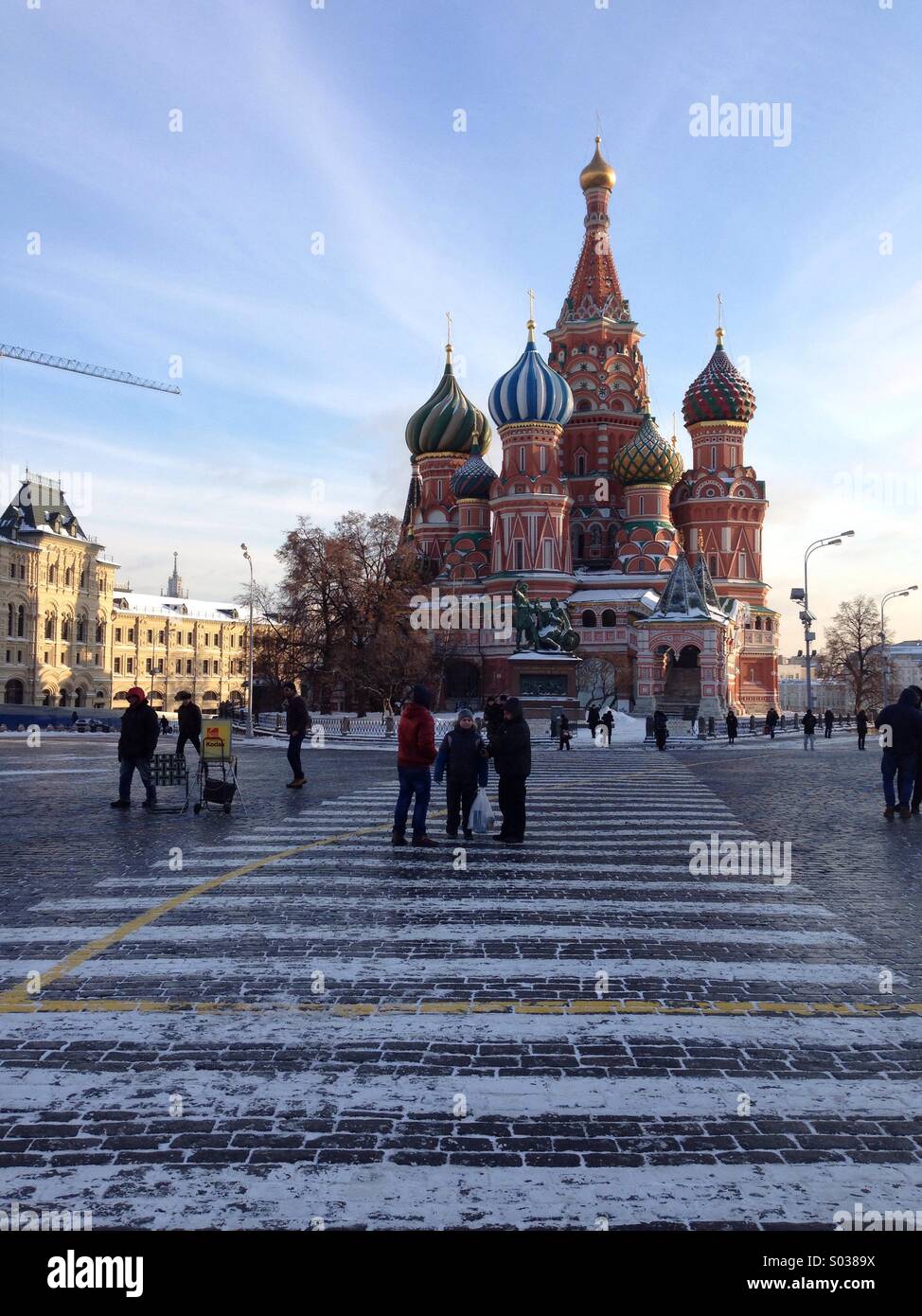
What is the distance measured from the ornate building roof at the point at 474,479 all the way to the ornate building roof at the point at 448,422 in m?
5.14

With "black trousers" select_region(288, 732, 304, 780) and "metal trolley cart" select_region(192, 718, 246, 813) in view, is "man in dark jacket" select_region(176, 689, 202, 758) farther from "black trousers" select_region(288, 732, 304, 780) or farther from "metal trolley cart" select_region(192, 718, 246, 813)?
"metal trolley cart" select_region(192, 718, 246, 813)

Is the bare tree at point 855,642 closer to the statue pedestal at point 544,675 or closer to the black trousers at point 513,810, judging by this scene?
the statue pedestal at point 544,675

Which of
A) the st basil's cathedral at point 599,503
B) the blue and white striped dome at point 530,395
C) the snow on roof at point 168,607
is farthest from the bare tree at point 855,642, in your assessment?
the snow on roof at point 168,607

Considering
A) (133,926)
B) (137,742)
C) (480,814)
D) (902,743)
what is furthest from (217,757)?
(902,743)

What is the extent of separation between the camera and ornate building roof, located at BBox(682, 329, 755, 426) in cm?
7094

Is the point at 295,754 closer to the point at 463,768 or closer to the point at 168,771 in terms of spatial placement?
the point at 168,771

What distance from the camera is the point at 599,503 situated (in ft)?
233

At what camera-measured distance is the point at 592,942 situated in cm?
709

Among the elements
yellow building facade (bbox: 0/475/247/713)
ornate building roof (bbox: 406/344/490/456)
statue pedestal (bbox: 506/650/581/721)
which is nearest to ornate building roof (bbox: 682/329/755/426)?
ornate building roof (bbox: 406/344/490/456)

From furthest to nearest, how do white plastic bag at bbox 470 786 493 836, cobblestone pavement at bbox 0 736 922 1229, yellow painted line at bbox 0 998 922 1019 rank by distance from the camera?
1. white plastic bag at bbox 470 786 493 836
2. yellow painted line at bbox 0 998 922 1019
3. cobblestone pavement at bbox 0 736 922 1229

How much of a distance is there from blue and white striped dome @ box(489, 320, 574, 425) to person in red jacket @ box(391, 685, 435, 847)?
5559cm

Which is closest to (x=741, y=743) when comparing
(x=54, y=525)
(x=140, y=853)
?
(x=140, y=853)

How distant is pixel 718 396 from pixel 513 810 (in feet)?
214

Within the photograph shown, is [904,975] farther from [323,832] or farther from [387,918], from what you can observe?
[323,832]
